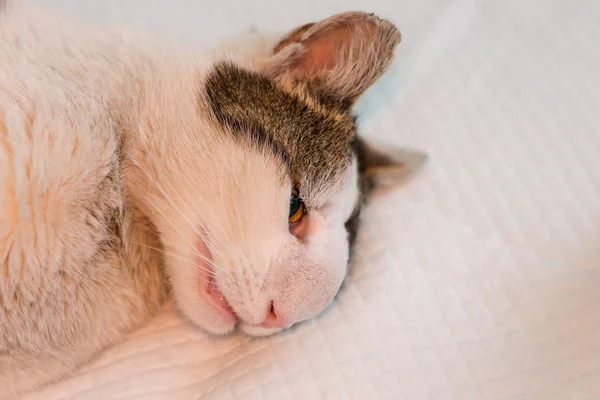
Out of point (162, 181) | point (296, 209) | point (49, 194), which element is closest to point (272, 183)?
point (296, 209)

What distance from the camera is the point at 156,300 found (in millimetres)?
1445

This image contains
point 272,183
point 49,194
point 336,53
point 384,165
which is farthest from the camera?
point 384,165

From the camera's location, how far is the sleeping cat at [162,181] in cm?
114

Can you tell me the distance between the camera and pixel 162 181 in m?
1.26

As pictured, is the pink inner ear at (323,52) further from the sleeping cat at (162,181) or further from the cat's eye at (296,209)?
the cat's eye at (296,209)

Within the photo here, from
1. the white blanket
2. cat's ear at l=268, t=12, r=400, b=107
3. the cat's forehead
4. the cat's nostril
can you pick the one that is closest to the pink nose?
the cat's nostril

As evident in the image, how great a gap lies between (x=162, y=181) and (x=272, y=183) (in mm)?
264

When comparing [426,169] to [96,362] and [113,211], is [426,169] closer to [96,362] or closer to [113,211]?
[113,211]

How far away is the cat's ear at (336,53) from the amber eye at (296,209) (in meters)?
0.32

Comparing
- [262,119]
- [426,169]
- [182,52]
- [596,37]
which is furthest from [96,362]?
[596,37]

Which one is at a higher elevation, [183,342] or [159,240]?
[159,240]

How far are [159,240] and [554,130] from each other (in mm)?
1243

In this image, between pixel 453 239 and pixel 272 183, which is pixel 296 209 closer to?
pixel 272 183

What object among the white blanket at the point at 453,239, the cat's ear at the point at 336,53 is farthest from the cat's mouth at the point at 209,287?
the cat's ear at the point at 336,53
